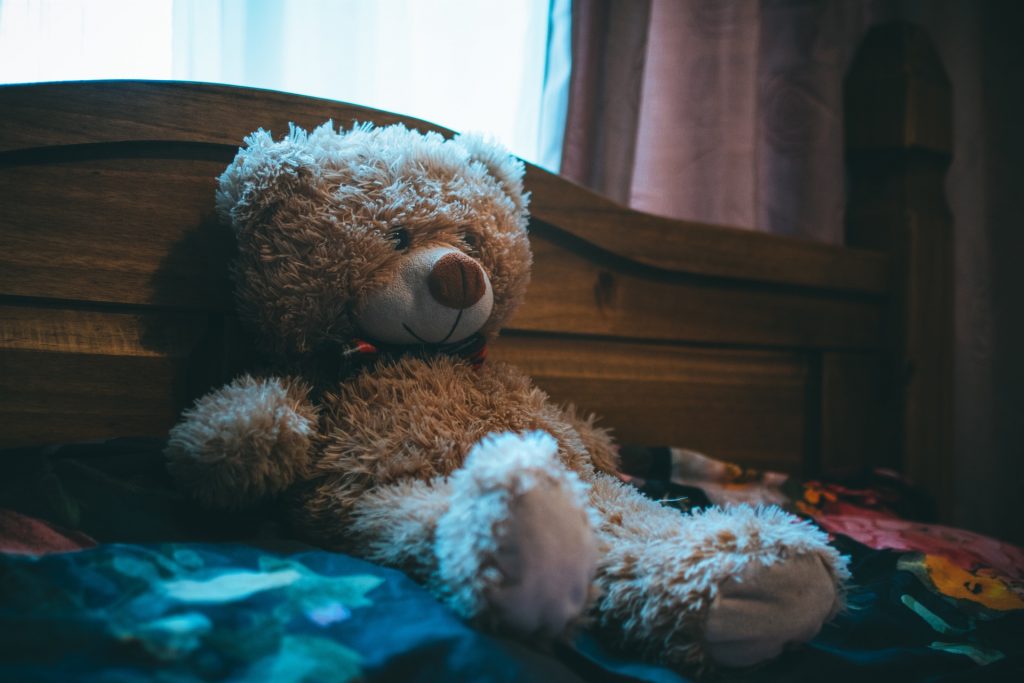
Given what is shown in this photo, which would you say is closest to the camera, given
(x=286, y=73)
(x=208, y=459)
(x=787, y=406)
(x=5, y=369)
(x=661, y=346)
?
(x=208, y=459)

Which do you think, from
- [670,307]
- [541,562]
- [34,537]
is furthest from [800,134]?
[34,537]

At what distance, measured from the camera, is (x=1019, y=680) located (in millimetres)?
594

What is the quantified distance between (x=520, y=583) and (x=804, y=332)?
0.98 meters

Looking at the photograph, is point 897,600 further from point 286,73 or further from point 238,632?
point 286,73

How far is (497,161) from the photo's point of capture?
0.78 m

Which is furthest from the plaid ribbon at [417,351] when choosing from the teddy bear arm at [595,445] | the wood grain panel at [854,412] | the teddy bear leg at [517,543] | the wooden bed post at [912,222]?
the wooden bed post at [912,222]

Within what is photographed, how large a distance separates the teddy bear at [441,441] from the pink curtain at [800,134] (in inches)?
21.9

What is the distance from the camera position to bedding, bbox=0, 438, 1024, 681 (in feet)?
1.33

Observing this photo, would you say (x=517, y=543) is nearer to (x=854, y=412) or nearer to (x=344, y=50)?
(x=344, y=50)

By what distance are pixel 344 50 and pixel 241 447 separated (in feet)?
2.34

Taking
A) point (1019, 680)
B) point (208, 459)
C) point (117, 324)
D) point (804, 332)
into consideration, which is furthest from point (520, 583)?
point (804, 332)

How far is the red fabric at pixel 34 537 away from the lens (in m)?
0.54

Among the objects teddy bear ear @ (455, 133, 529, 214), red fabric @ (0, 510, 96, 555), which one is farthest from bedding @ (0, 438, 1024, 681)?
teddy bear ear @ (455, 133, 529, 214)

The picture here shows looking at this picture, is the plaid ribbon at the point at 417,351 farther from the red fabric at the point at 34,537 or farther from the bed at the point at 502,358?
the red fabric at the point at 34,537
